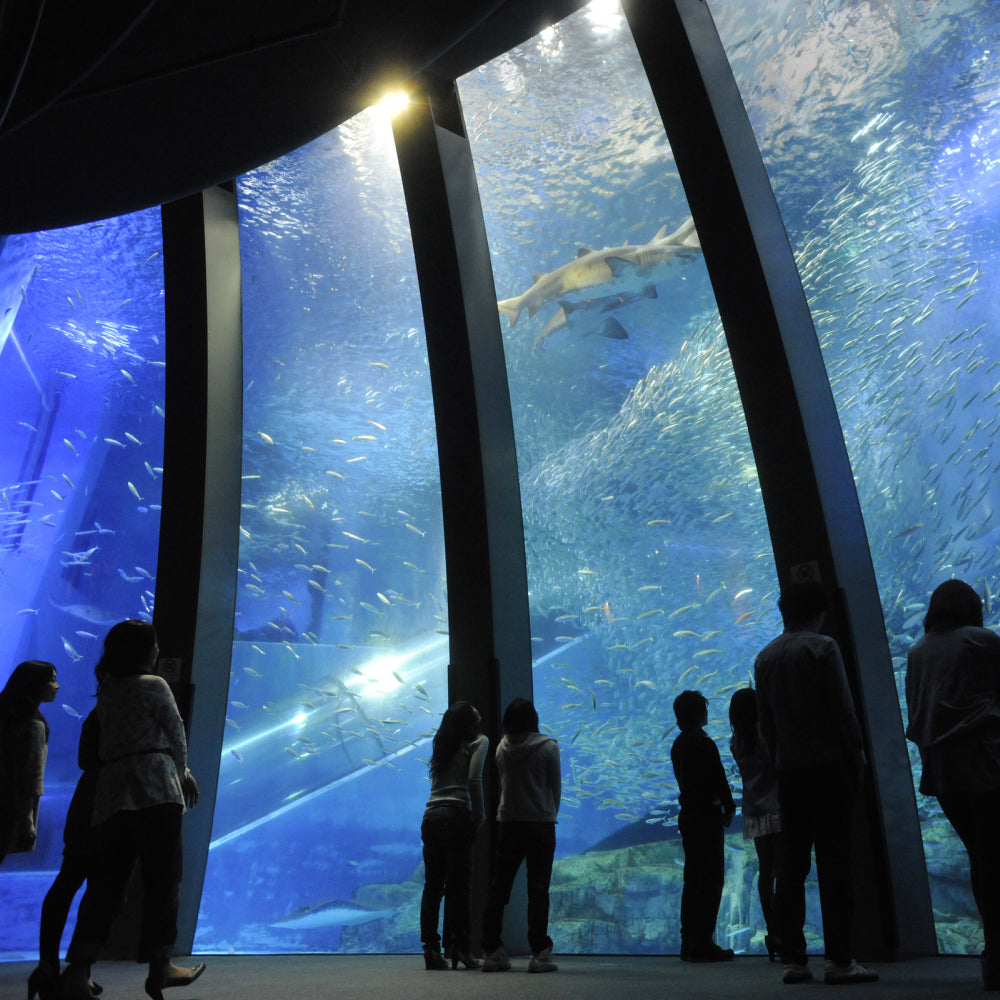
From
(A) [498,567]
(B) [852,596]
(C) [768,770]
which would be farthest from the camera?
(A) [498,567]

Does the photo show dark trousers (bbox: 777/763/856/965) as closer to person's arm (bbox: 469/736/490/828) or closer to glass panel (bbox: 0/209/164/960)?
person's arm (bbox: 469/736/490/828)

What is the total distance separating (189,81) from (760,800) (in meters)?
4.76

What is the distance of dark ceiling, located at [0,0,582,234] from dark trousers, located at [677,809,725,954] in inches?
172

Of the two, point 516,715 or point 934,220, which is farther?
point 934,220

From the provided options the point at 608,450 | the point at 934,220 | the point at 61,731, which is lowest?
the point at 61,731

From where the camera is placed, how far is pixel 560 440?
2567cm

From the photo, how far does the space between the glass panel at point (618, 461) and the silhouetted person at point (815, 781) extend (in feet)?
25.6

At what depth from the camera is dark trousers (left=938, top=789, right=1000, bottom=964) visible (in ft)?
8.54

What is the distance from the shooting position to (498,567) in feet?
18.7

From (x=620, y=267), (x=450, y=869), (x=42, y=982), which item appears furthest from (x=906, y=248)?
(x=42, y=982)

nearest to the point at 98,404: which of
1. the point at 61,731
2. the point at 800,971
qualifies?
the point at 61,731

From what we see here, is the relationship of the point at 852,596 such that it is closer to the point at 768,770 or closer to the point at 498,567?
the point at 768,770

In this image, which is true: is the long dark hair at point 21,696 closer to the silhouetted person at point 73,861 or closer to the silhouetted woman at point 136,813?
the silhouetted person at point 73,861

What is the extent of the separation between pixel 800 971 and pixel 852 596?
1.95 metres
